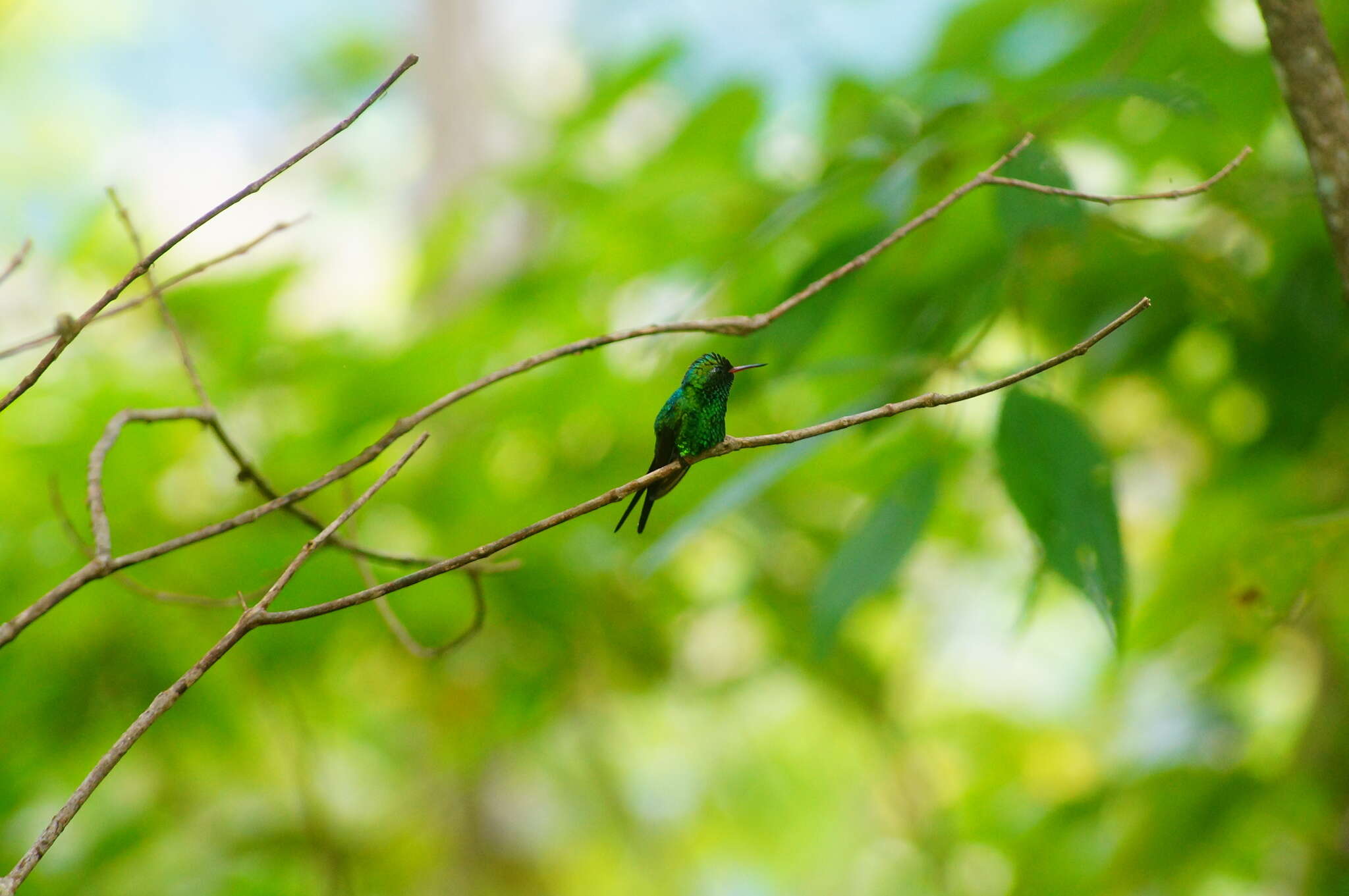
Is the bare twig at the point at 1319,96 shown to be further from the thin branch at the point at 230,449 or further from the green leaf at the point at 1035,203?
the thin branch at the point at 230,449

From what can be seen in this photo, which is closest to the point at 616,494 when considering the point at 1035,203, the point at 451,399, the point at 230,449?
the point at 451,399

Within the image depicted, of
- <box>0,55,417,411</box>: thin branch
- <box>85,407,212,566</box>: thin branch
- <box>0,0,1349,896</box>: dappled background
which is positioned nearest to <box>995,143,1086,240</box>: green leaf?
<box>0,0,1349,896</box>: dappled background

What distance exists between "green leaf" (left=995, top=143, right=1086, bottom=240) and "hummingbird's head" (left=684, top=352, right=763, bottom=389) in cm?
27

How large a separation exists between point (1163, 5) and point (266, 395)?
56.7 inches

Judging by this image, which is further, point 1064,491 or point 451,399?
point 1064,491

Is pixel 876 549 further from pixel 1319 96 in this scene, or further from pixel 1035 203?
pixel 1319 96

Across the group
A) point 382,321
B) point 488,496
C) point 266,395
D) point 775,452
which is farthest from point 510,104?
point 775,452

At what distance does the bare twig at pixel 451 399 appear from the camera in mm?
594

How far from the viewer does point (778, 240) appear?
48.0 inches

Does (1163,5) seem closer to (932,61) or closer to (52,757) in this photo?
(932,61)

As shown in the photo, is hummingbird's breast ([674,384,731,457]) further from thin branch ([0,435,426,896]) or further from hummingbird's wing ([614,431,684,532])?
thin branch ([0,435,426,896])

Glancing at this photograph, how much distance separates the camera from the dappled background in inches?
43.5

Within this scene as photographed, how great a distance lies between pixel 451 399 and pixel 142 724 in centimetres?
27

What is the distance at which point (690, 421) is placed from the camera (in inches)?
31.7
